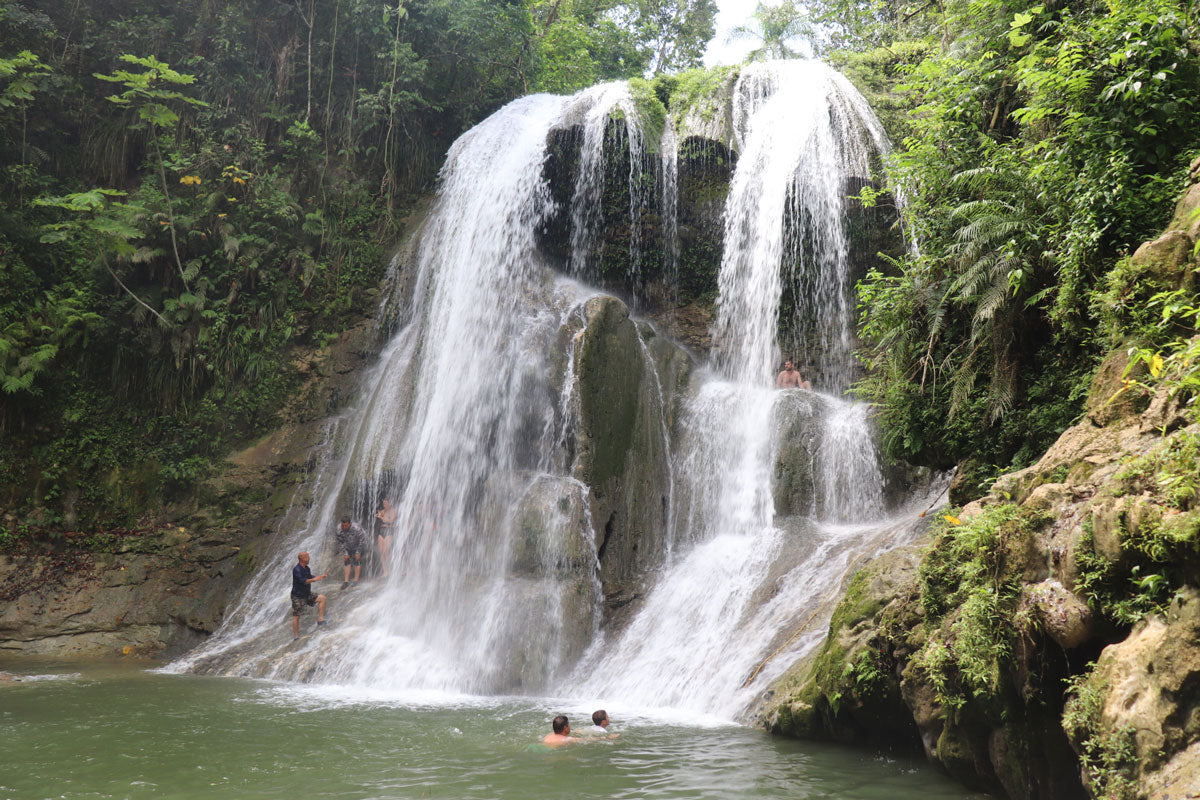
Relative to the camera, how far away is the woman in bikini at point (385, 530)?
13.3 m

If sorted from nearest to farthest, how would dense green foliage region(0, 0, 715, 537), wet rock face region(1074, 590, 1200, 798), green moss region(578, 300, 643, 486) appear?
wet rock face region(1074, 590, 1200, 798), green moss region(578, 300, 643, 486), dense green foliage region(0, 0, 715, 537)

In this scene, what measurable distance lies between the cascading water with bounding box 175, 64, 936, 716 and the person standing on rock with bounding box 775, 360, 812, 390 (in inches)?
16.8

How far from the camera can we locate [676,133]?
1634 cm

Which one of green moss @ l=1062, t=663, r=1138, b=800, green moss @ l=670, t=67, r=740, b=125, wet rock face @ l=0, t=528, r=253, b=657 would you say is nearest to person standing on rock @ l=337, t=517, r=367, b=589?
wet rock face @ l=0, t=528, r=253, b=657

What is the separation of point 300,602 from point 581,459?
490 cm

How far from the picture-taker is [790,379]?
14.1 m

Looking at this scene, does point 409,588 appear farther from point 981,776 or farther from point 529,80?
point 529,80

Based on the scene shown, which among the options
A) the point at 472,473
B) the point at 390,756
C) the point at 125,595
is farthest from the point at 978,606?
the point at 125,595

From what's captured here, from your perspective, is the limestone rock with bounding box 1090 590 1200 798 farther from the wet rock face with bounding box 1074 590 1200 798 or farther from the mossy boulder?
the mossy boulder

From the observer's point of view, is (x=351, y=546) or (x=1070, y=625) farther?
(x=351, y=546)

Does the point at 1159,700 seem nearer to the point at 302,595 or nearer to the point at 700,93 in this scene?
the point at 302,595

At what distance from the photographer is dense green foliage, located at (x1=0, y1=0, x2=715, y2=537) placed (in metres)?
15.2

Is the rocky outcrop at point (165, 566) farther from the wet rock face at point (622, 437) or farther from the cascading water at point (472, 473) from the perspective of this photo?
the wet rock face at point (622, 437)

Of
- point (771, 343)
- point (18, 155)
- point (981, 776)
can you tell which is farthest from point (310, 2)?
point (981, 776)
